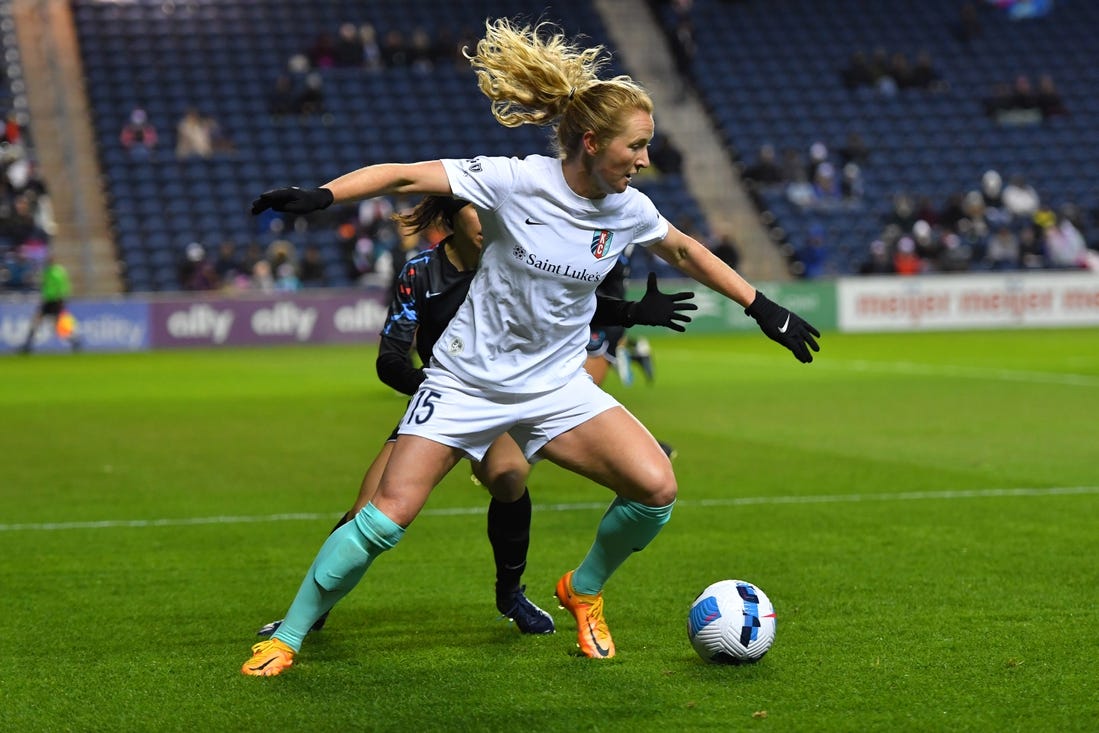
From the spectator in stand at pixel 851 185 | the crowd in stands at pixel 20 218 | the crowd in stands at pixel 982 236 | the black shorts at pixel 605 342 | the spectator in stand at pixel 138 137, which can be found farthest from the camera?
the spectator in stand at pixel 851 185

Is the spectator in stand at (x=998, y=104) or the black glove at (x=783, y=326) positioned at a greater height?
the black glove at (x=783, y=326)

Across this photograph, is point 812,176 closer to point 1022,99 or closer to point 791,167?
point 791,167

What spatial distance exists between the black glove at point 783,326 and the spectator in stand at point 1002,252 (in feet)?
98.5

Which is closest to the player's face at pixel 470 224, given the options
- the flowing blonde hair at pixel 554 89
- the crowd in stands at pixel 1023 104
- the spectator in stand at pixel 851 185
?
the flowing blonde hair at pixel 554 89

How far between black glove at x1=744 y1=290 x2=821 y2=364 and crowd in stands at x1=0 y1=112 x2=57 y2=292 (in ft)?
83.5

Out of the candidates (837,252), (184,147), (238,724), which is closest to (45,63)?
(184,147)

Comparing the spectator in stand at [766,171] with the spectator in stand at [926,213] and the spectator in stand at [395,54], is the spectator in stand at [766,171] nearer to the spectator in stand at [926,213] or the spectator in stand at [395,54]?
the spectator in stand at [926,213]

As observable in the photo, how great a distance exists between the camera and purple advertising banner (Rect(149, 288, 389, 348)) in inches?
1118

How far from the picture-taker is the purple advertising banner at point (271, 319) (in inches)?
1118

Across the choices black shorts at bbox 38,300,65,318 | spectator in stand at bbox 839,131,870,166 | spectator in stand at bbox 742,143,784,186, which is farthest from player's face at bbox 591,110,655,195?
spectator in stand at bbox 839,131,870,166

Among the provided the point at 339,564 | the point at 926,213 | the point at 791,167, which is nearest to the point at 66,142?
the point at 791,167

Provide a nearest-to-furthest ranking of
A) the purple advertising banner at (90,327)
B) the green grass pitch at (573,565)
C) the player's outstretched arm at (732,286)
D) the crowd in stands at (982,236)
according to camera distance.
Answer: the green grass pitch at (573,565) < the player's outstretched arm at (732,286) < the purple advertising banner at (90,327) < the crowd in stands at (982,236)

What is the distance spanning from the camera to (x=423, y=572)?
7715mm

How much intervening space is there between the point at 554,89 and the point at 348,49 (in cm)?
3115
